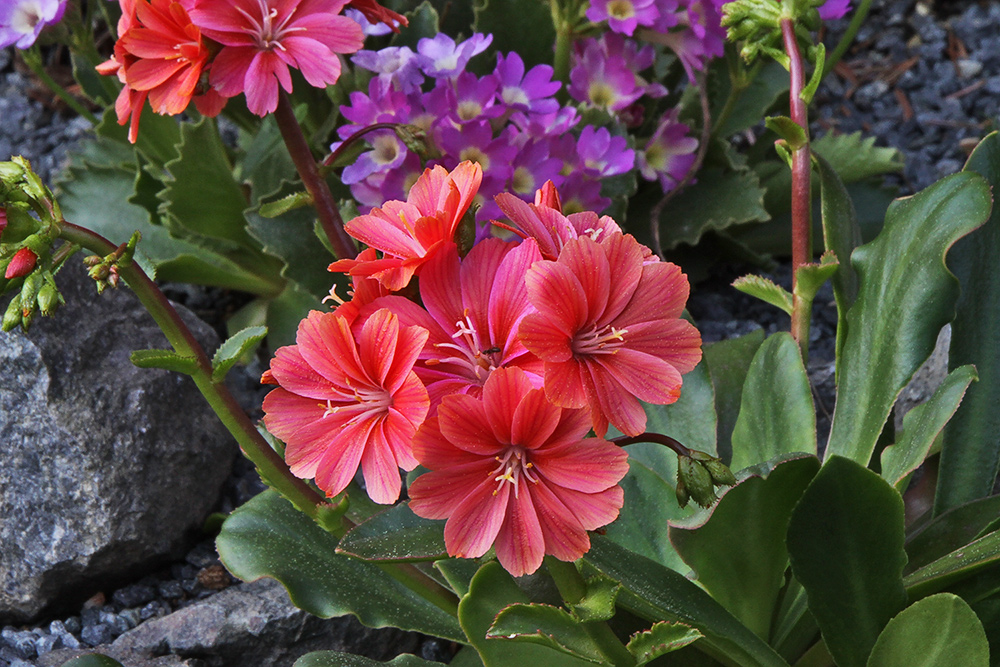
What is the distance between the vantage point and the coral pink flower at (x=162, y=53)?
51.4 inches

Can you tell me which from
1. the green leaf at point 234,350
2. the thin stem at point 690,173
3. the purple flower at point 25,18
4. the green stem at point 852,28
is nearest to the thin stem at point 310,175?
the green leaf at point 234,350

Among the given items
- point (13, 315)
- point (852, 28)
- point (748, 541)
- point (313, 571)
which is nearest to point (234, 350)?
point (13, 315)

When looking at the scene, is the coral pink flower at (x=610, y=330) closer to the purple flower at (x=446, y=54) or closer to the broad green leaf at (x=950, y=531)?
the broad green leaf at (x=950, y=531)

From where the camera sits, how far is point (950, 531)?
1.49 m

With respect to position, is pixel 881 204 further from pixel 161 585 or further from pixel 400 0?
pixel 161 585

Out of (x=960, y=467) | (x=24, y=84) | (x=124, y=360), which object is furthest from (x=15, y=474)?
(x=24, y=84)

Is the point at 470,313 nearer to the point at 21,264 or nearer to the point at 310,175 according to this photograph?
the point at 21,264

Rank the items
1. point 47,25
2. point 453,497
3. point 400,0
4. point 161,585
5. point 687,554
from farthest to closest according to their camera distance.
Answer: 1. point 400,0
2. point 47,25
3. point 161,585
4. point 687,554
5. point 453,497

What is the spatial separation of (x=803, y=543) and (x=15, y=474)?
143 centimetres

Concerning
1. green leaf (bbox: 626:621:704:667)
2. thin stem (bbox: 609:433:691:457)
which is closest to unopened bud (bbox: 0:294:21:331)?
thin stem (bbox: 609:433:691:457)

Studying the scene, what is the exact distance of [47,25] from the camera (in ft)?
6.83

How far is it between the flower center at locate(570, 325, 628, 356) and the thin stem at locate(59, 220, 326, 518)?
0.54m

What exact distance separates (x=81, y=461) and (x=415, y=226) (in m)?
1.15

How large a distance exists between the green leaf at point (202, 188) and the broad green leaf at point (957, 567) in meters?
1.66
